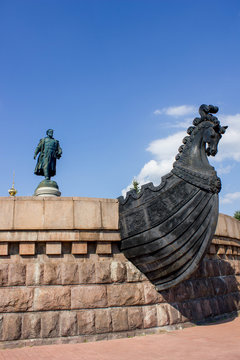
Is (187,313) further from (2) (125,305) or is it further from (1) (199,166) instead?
(1) (199,166)

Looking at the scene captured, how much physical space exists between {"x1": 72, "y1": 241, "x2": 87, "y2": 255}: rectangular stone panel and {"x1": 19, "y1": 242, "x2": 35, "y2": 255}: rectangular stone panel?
0.73m

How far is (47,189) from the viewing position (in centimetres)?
1055

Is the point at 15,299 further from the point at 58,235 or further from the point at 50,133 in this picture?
the point at 50,133

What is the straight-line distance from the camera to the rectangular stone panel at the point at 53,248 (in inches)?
235

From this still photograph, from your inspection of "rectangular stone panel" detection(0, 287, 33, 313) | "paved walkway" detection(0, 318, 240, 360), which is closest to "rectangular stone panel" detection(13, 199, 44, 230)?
"rectangular stone panel" detection(0, 287, 33, 313)

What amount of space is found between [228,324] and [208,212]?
284 centimetres

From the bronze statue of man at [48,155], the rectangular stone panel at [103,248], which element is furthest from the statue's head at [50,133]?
the rectangular stone panel at [103,248]

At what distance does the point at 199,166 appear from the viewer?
19.7 feet

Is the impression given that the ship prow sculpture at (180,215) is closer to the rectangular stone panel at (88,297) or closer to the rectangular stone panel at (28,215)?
the rectangular stone panel at (88,297)

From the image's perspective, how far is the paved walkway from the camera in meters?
4.50

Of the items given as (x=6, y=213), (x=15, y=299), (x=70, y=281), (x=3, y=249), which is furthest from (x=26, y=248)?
(x=70, y=281)

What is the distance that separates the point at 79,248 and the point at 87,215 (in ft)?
2.04

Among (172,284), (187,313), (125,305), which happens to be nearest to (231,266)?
(187,313)

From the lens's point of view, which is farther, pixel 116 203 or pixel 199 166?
pixel 116 203
